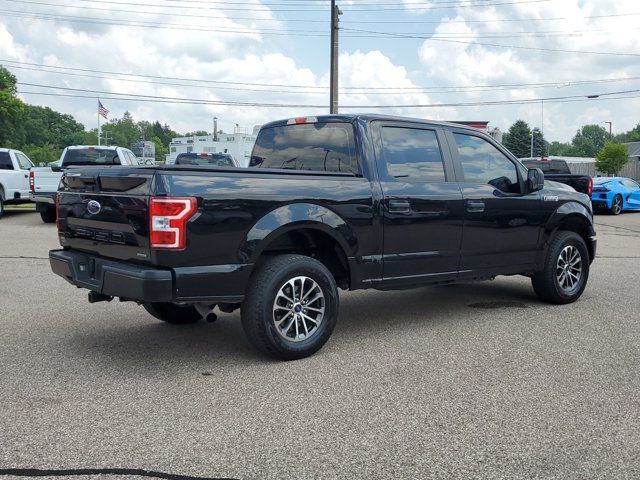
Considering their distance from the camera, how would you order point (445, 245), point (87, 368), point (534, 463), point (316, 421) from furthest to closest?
1. point (445, 245)
2. point (87, 368)
3. point (316, 421)
4. point (534, 463)

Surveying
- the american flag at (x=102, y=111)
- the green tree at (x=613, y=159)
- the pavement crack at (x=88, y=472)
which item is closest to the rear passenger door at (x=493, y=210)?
the pavement crack at (x=88, y=472)

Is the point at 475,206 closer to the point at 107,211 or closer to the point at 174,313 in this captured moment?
the point at 174,313

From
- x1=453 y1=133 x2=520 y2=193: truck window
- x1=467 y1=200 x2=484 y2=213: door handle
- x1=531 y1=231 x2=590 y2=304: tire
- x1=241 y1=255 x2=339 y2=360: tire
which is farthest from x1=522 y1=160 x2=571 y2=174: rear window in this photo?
x1=241 y1=255 x2=339 y2=360: tire

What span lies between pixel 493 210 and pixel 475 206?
0.89 feet

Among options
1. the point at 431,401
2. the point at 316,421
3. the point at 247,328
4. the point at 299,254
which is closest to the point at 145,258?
the point at 247,328

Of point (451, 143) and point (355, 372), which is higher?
point (451, 143)

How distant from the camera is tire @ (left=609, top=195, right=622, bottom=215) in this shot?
72.1 ft

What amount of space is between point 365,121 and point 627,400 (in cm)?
293

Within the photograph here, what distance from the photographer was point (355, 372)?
468cm

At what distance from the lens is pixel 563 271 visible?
7.08 metres

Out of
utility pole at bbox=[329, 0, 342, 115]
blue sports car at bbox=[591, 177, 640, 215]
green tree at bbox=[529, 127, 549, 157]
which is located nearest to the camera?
blue sports car at bbox=[591, 177, 640, 215]

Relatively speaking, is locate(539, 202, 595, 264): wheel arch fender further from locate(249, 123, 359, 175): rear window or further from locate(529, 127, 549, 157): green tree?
locate(529, 127, 549, 157): green tree

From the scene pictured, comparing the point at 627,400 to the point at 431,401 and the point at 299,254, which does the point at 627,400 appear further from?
the point at 299,254

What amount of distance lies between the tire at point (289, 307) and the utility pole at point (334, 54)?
21416mm
